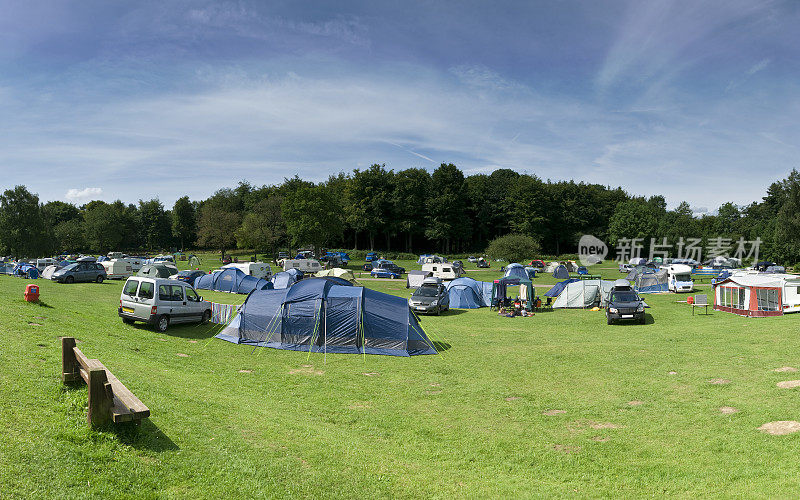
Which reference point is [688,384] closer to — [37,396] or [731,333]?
[731,333]

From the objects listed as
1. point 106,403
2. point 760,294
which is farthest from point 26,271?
point 760,294

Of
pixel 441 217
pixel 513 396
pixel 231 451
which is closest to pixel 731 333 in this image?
pixel 513 396

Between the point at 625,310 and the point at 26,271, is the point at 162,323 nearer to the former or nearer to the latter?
the point at 625,310

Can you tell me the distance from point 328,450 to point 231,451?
139 cm

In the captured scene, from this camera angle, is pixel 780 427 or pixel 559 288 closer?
pixel 780 427

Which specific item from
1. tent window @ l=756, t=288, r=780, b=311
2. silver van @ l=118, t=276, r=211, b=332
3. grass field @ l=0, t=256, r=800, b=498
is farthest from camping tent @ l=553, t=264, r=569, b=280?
silver van @ l=118, t=276, r=211, b=332

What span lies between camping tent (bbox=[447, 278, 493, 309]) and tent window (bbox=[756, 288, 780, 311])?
43.6 ft

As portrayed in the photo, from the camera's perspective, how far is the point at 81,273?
103ft

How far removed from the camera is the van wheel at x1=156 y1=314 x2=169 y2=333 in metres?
16.2

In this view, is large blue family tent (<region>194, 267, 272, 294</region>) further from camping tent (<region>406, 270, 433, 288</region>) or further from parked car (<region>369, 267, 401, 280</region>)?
parked car (<region>369, 267, 401, 280</region>)

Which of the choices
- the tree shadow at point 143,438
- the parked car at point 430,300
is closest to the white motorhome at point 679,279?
the parked car at point 430,300

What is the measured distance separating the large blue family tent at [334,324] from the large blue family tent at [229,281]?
1537 cm

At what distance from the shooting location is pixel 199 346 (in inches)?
586

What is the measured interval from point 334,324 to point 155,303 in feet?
20.8
